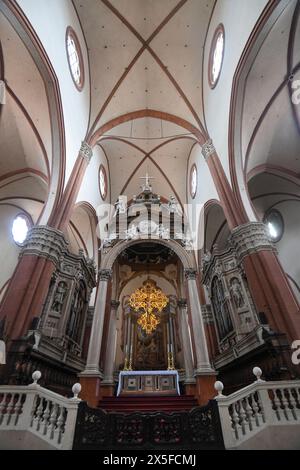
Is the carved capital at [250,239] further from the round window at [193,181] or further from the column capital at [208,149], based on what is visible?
the round window at [193,181]

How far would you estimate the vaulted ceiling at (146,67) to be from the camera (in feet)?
36.0

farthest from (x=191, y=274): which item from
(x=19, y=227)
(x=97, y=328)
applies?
(x=19, y=227)

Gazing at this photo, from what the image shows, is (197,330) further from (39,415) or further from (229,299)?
(39,415)

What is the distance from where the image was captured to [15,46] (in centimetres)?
779

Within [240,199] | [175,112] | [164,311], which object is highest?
[175,112]

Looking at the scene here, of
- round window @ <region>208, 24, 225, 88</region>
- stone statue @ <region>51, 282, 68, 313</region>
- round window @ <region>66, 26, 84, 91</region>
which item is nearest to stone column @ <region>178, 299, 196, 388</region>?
stone statue @ <region>51, 282, 68, 313</region>

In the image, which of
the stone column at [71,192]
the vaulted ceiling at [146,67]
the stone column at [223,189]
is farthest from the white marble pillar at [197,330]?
the vaulted ceiling at [146,67]

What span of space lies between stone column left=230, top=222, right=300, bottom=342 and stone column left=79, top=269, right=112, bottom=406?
17.6ft

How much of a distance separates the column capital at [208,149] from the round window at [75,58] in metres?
6.43

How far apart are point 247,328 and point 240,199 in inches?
177

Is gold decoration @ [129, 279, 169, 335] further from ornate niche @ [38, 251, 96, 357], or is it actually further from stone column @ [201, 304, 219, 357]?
ornate niche @ [38, 251, 96, 357]

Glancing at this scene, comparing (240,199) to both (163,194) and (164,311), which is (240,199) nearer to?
(163,194)

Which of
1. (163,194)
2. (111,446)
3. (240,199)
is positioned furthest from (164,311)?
(111,446)
